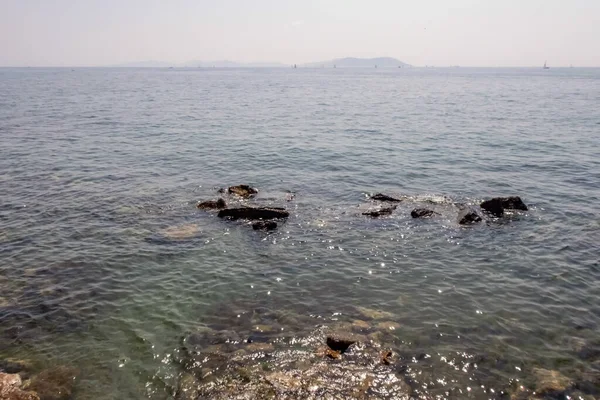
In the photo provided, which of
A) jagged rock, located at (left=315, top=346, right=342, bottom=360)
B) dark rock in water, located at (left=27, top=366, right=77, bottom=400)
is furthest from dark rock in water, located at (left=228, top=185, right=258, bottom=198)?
dark rock in water, located at (left=27, top=366, right=77, bottom=400)

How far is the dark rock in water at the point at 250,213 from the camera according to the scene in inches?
1128

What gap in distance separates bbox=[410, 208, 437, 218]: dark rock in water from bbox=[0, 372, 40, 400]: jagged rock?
22759mm

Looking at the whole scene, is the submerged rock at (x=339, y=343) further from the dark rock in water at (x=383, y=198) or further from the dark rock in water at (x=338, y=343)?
the dark rock in water at (x=383, y=198)

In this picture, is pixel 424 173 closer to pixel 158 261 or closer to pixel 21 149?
pixel 158 261

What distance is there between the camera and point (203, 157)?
46.4 meters

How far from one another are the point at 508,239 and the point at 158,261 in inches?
795

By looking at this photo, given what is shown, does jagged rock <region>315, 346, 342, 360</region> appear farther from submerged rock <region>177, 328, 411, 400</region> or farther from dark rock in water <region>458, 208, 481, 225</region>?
dark rock in water <region>458, 208, 481, 225</region>

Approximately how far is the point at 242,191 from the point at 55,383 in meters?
20.6

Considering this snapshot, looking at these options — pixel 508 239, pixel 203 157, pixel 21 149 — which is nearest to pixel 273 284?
pixel 508 239

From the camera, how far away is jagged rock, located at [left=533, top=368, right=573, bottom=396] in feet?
46.5

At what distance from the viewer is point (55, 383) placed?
14422 millimetres

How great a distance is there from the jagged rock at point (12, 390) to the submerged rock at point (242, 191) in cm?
2048

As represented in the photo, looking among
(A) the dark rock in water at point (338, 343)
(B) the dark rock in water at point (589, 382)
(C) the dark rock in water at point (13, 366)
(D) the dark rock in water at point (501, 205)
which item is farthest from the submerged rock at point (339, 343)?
(D) the dark rock in water at point (501, 205)

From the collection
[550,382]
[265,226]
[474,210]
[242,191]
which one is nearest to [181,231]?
[265,226]
